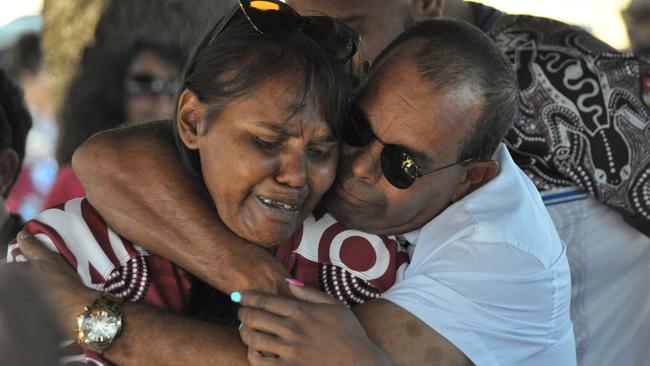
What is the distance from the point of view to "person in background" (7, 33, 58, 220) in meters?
4.84

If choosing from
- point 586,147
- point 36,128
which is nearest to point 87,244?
point 586,147

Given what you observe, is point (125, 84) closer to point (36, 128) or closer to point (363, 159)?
point (36, 128)

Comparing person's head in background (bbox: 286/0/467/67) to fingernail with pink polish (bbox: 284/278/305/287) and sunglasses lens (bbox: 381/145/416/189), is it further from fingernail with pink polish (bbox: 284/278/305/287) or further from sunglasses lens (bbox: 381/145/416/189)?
fingernail with pink polish (bbox: 284/278/305/287)

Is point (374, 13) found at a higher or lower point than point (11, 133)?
higher

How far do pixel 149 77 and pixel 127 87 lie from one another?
4.3 inches

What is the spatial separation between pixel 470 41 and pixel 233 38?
0.53m

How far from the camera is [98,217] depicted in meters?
2.35

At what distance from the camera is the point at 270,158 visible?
→ 215 centimetres

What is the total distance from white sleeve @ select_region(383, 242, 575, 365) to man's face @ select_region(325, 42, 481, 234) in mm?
157

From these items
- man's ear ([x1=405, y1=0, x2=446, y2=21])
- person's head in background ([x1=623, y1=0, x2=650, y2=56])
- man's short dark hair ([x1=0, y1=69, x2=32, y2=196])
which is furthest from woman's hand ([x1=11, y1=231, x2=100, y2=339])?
person's head in background ([x1=623, y1=0, x2=650, y2=56])

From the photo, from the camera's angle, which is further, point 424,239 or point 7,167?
point 7,167

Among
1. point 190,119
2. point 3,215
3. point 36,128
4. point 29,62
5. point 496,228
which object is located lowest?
point 36,128

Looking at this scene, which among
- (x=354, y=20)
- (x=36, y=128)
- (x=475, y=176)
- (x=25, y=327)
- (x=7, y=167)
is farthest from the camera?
(x=36, y=128)

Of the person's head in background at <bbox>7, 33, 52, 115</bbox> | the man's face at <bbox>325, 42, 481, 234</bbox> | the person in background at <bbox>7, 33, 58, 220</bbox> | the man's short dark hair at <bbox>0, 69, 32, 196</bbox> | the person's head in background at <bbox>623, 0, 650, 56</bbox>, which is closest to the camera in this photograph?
the man's face at <bbox>325, 42, 481, 234</bbox>
